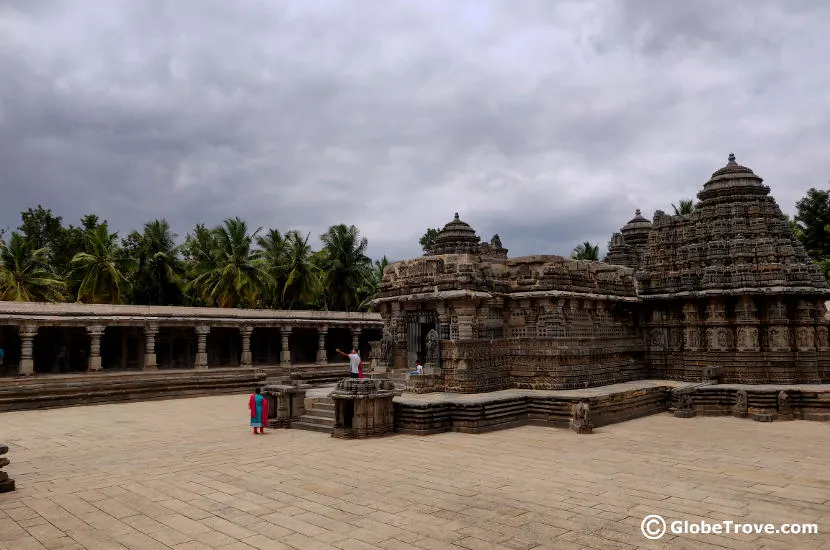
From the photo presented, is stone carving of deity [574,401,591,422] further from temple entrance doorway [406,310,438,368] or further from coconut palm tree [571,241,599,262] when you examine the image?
coconut palm tree [571,241,599,262]

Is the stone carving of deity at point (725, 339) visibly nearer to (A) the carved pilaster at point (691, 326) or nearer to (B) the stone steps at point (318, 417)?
(A) the carved pilaster at point (691, 326)

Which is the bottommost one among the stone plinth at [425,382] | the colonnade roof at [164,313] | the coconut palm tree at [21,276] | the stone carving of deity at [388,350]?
the stone plinth at [425,382]

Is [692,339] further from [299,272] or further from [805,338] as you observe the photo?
[299,272]

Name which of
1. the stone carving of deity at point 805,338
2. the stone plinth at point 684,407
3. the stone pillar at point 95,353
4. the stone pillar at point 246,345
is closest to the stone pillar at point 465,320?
the stone plinth at point 684,407

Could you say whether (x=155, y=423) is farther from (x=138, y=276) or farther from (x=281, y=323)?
(x=138, y=276)

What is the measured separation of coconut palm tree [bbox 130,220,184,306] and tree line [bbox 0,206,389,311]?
59mm

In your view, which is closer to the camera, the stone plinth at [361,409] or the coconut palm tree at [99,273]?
the stone plinth at [361,409]

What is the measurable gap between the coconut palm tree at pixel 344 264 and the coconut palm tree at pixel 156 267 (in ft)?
31.4

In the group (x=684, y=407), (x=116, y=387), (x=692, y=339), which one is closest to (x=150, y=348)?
(x=116, y=387)

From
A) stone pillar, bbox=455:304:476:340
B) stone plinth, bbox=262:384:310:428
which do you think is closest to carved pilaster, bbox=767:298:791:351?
stone pillar, bbox=455:304:476:340

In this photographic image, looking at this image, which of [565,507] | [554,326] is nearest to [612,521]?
[565,507]

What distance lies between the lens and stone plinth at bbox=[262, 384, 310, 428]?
15133mm

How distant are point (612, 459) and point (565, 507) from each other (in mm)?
3644

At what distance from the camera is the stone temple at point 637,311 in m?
17.5
